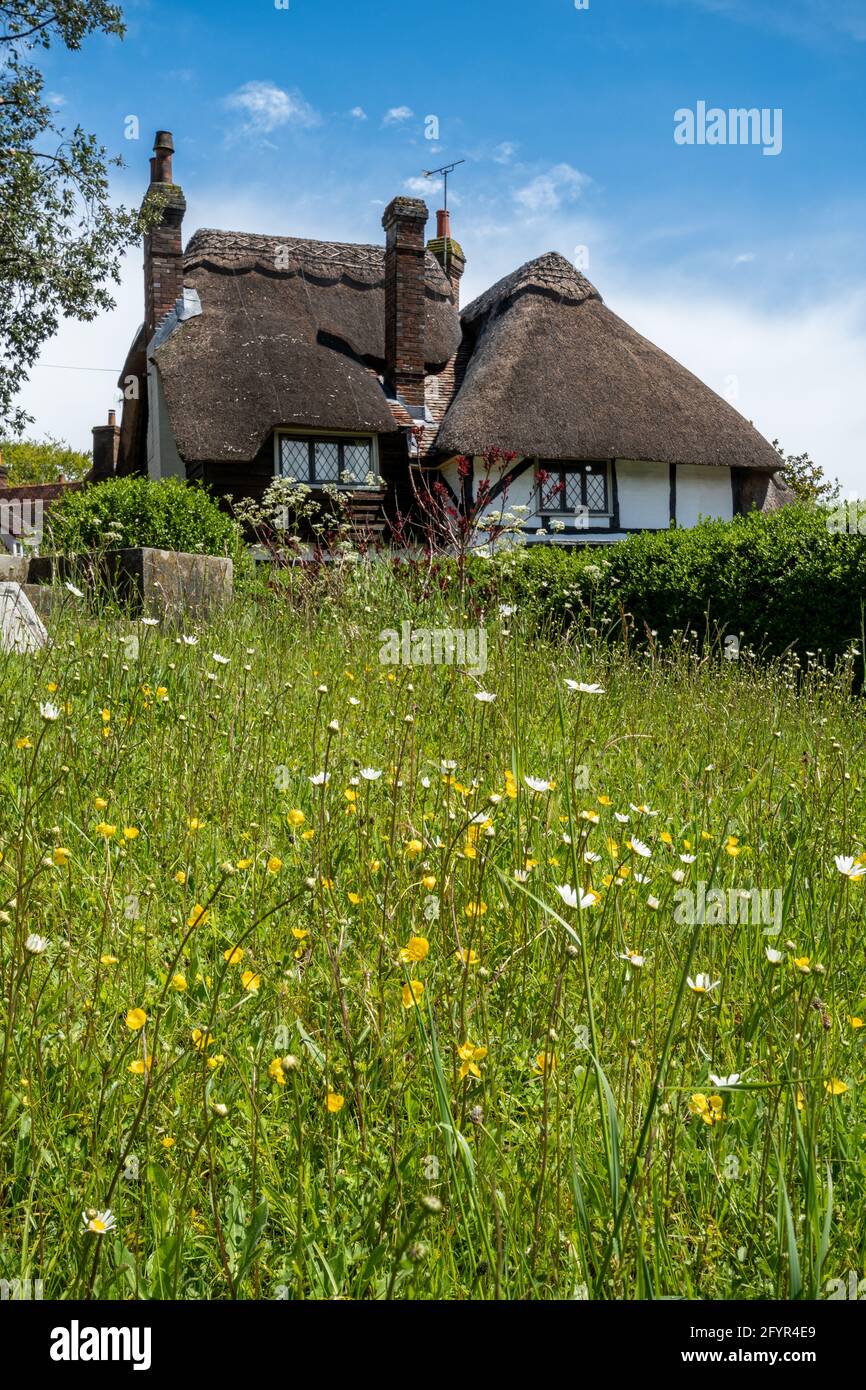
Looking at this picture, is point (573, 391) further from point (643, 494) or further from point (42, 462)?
point (42, 462)

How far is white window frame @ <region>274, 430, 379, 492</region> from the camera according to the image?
16766 millimetres

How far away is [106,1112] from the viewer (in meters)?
1.57

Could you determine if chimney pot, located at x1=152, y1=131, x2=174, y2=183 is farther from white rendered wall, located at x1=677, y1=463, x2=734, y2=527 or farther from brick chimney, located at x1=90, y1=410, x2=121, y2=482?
white rendered wall, located at x1=677, y1=463, x2=734, y2=527

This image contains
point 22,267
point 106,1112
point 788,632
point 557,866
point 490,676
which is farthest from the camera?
point 22,267

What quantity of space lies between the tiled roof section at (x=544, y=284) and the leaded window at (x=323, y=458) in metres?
5.31

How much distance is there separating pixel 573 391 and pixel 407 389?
3278 millimetres

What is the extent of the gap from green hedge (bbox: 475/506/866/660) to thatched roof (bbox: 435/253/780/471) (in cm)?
879

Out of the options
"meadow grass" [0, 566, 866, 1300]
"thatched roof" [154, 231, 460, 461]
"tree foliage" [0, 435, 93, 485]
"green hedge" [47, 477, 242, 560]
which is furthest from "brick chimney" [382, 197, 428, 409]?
"tree foliage" [0, 435, 93, 485]

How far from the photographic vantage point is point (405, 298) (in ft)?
54.4

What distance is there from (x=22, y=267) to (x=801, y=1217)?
1754 cm

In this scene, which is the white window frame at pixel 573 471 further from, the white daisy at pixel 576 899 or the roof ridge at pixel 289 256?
the white daisy at pixel 576 899

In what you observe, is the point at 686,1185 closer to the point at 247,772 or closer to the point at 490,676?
the point at 247,772

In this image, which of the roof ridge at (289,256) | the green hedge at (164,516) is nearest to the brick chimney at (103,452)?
the roof ridge at (289,256)
